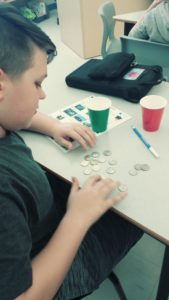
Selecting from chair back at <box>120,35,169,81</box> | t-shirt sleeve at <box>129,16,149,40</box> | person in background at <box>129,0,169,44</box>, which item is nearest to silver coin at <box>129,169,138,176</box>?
chair back at <box>120,35,169,81</box>

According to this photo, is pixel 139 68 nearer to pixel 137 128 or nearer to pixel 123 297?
pixel 137 128

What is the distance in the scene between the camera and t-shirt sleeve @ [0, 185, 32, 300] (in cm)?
56

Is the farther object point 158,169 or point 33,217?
point 158,169

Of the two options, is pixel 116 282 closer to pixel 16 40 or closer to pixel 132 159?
pixel 132 159

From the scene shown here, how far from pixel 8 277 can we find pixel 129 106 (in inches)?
32.8

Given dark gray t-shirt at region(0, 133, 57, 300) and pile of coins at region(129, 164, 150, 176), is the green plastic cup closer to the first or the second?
pile of coins at region(129, 164, 150, 176)

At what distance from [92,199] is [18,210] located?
28 cm

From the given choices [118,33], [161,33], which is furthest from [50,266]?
[118,33]

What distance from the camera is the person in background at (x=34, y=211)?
586 mm

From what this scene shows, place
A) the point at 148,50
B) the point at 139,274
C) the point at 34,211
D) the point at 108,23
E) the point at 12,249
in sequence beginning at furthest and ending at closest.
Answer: the point at 108,23
the point at 148,50
the point at 139,274
the point at 34,211
the point at 12,249

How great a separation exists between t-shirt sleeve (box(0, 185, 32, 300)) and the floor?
834 mm

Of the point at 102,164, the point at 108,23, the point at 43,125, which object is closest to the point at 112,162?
the point at 102,164

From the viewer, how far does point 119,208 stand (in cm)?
80

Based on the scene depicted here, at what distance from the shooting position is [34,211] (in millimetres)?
732
